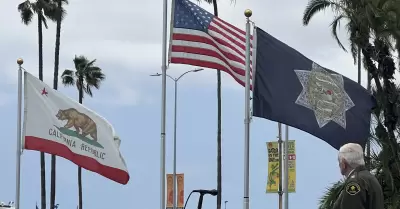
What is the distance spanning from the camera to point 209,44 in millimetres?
17484

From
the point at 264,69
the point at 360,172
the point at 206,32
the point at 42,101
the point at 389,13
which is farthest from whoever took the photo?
the point at 389,13

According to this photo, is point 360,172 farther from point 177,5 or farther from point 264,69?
point 177,5

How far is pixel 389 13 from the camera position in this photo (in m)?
25.2

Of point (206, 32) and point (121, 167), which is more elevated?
point (206, 32)

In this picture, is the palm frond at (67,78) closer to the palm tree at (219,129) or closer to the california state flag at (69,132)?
the palm tree at (219,129)

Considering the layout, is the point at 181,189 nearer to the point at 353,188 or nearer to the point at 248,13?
the point at 248,13

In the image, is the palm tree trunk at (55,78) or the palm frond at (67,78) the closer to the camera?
the palm tree trunk at (55,78)

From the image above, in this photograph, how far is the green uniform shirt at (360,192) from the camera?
846cm

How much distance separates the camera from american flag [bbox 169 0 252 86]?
57.1 ft

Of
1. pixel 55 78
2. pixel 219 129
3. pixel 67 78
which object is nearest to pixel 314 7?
pixel 219 129

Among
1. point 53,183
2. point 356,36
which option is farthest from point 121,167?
point 53,183

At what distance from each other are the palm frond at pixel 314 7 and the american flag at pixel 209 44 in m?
11.3

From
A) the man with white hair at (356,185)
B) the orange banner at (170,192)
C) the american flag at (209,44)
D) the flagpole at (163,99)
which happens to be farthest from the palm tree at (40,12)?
the man with white hair at (356,185)

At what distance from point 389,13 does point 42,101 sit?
34.3ft
